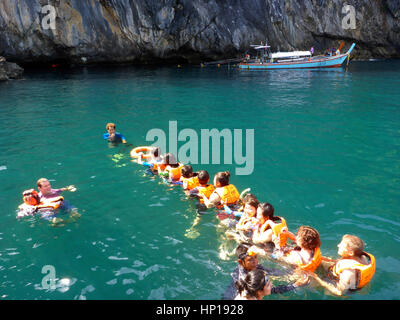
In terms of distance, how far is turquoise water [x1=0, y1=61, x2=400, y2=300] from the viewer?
581 centimetres

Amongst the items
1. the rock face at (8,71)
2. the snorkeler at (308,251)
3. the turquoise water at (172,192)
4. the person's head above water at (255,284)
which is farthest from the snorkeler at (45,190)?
the rock face at (8,71)

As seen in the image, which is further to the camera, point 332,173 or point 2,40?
point 2,40

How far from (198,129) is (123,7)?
33.3m

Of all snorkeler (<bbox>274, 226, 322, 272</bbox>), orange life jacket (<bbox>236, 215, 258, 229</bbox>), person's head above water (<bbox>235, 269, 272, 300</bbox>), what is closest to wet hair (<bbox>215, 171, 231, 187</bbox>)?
orange life jacket (<bbox>236, 215, 258, 229</bbox>)

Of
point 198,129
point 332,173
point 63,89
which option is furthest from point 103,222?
point 63,89

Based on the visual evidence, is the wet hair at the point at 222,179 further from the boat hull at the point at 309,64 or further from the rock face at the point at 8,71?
the boat hull at the point at 309,64

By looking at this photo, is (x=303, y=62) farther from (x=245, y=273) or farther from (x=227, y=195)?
(x=245, y=273)

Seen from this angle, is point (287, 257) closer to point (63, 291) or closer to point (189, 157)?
point (63, 291)

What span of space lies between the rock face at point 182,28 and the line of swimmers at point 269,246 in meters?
39.2

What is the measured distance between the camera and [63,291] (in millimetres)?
5484

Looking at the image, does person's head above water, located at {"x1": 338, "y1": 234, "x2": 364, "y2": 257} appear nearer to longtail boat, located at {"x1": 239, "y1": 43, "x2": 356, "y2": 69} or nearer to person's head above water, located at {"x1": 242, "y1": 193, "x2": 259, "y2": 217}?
person's head above water, located at {"x1": 242, "y1": 193, "x2": 259, "y2": 217}

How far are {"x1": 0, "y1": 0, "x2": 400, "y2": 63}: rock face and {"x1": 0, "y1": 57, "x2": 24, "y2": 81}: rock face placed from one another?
7.04 meters

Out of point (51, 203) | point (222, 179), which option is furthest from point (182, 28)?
A: point (51, 203)

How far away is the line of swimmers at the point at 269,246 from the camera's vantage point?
503cm
